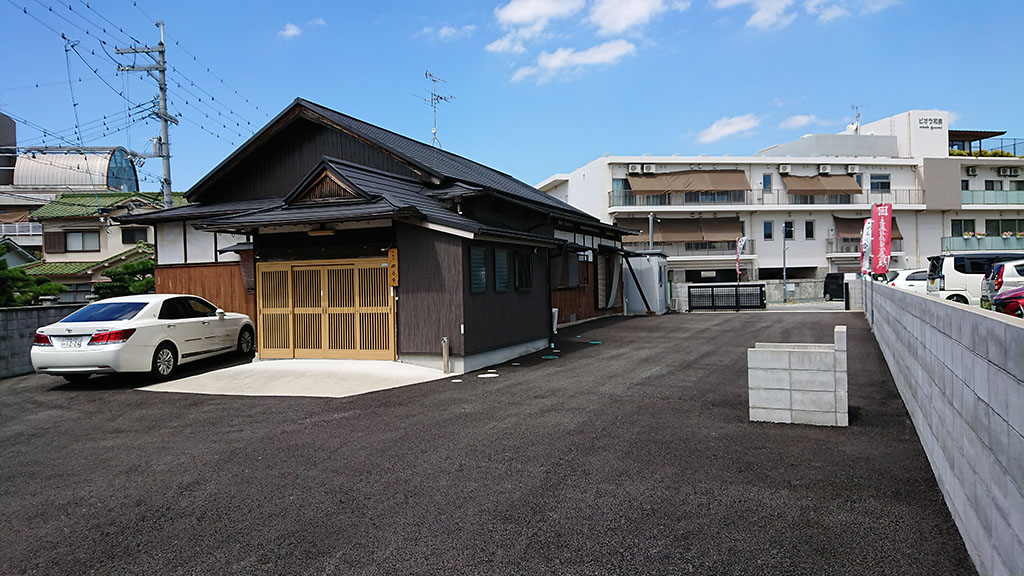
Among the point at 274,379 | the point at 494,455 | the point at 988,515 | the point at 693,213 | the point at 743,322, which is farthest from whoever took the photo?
the point at 693,213

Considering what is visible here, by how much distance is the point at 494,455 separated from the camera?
568cm

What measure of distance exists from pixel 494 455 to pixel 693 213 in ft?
126

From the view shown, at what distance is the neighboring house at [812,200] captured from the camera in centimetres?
4088

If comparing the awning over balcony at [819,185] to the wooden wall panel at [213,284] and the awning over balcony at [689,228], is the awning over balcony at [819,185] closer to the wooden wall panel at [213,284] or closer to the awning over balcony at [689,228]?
the awning over balcony at [689,228]

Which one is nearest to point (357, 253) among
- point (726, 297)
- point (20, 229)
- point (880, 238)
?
point (880, 238)

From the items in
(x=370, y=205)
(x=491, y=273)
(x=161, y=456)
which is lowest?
(x=161, y=456)

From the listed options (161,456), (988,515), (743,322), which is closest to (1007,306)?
(743,322)

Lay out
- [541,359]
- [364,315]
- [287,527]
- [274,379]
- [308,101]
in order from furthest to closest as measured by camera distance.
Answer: [308,101] < [541,359] < [364,315] < [274,379] < [287,527]

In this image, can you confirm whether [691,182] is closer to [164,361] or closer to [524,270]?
[524,270]

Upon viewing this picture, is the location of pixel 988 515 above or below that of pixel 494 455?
above

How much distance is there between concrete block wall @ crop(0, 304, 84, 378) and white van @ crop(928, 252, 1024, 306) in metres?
23.7

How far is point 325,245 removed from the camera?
11.8m

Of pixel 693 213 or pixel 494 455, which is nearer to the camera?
pixel 494 455

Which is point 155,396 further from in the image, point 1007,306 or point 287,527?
point 1007,306
